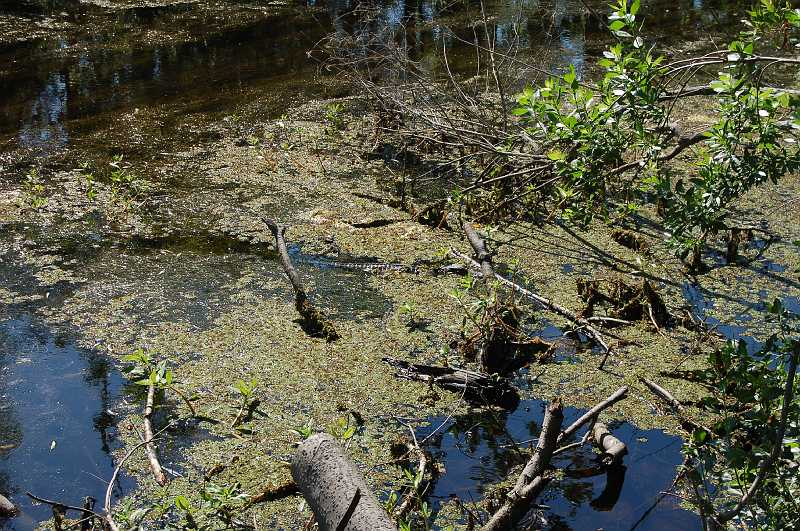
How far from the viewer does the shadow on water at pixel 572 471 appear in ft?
8.80

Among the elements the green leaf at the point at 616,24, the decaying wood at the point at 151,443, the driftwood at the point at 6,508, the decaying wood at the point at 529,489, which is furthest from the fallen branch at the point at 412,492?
the green leaf at the point at 616,24

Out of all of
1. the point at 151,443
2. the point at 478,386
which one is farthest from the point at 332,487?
the point at 478,386

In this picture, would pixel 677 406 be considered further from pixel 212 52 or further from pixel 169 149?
pixel 212 52

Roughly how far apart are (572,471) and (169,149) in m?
3.96

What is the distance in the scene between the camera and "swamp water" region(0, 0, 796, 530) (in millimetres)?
2846

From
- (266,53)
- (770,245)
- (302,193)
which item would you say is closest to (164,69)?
(266,53)

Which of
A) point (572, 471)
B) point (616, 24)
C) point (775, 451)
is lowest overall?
point (572, 471)

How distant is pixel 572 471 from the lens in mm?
2867

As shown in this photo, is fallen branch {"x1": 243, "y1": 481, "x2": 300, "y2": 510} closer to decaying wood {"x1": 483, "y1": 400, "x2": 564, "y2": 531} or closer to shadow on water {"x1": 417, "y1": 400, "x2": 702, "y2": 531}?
shadow on water {"x1": 417, "y1": 400, "x2": 702, "y2": 531}

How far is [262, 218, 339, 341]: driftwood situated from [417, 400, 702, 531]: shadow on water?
744 mm

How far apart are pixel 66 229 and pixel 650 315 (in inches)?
120

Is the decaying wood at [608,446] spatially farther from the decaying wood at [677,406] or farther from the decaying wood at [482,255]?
the decaying wood at [482,255]

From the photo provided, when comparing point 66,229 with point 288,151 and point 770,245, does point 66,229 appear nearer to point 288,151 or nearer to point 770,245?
point 288,151

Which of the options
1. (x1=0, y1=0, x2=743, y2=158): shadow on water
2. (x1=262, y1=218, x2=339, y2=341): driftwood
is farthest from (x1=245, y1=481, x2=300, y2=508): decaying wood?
(x1=0, y1=0, x2=743, y2=158): shadow on water
